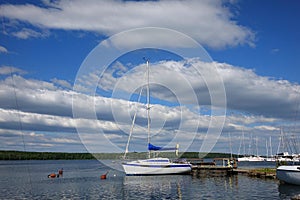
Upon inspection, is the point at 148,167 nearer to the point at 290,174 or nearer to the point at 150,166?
the point at 150,166

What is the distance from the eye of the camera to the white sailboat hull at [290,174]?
4762 centimetres

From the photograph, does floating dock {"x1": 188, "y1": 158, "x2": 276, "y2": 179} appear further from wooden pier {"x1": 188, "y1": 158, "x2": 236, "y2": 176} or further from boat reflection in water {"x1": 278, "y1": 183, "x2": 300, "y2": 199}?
boat reflection in water {"x1": 278, "y1": 183, "x2": 300, "y2": 199}

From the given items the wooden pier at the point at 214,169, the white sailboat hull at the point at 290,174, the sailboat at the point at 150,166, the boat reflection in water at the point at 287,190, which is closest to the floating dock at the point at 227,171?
the wooden pier at the point at 214,169

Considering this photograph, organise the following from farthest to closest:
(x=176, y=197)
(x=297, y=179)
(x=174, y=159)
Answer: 1. (x=174, y=159)
2. (x=297, y=179)
3. (x=176, y=197)

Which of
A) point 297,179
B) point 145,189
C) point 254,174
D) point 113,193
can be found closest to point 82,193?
point 113,193

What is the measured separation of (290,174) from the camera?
48500 millimetres

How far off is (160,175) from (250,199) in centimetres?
3842

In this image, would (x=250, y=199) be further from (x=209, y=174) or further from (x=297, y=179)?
(x=209, y=174)

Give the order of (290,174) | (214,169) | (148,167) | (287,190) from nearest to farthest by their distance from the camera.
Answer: (287,190) < (290,174) < (148,167) < (214,169)

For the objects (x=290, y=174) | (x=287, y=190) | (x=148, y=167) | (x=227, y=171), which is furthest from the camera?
(x=148, y=167)

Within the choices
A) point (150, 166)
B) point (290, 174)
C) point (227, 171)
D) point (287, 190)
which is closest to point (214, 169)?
point (227, 171)

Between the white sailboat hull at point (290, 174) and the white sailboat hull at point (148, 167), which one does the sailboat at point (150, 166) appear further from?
the white sailboat hull at point (290, 174)

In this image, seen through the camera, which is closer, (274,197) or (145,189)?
(274,197)

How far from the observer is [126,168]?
7800 centimetres
